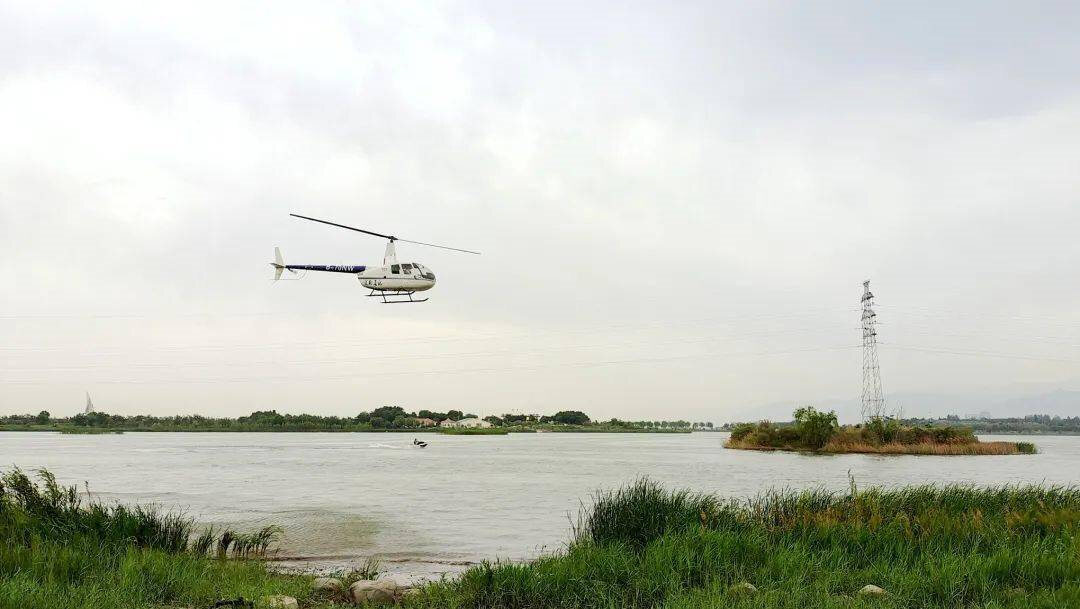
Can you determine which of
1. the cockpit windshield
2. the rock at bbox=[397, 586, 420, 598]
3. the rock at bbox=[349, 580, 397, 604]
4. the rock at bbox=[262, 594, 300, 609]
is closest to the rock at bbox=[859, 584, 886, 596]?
the rock at bbox=[397, 586, 420, 598]

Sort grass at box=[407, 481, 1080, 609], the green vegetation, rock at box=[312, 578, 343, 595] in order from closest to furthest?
the green vegetation, grass at box=[407, 481, 1080, 609], rock at box=[312, 578, 343, 595]

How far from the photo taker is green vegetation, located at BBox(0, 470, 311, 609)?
Answer: 1211cm

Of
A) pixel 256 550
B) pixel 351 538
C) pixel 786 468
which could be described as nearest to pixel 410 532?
pixel 351 538

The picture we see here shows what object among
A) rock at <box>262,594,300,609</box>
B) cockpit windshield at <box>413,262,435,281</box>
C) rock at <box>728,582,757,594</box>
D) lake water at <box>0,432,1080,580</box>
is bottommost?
lake water at <box>0,432,1080,580</box>

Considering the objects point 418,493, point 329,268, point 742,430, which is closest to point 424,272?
point 329,268

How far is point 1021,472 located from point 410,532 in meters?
48.1

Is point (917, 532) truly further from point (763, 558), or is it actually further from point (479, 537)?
point (479, 537)

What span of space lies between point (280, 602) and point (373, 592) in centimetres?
162

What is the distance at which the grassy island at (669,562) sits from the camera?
40.7 feet

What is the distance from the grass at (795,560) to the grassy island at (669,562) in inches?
1.6

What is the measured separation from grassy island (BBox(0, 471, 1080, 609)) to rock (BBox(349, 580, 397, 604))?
243 millimetres

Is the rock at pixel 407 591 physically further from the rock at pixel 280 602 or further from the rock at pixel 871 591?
the rock at pixel 871 591

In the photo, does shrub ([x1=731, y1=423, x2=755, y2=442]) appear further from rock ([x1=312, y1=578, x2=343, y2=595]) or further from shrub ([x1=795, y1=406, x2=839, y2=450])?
rock ([x1=312, y1=578, x2=343, y2=595])

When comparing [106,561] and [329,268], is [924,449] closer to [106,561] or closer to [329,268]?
[329,268]
